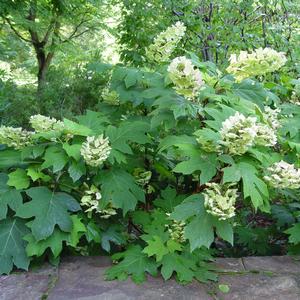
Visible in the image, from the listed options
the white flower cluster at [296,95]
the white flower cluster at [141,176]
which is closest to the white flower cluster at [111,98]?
the white flower cluster at [141,176]

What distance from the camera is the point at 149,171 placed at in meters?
2.62

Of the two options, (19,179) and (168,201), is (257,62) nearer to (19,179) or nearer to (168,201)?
(168,201)

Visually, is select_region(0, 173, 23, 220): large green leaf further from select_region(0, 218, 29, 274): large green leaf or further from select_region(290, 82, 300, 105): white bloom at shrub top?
select_region(290, 82, 300, 105): white bloom at shrub top

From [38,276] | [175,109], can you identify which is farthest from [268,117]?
[38,276]

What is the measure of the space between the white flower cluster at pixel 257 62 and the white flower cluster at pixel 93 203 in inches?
41.2

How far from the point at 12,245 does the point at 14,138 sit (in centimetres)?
65

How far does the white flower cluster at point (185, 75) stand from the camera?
1.97 meters

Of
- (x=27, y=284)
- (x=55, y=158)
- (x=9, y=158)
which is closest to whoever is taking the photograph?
(x=27, y=284)

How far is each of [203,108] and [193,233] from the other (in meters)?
0.62

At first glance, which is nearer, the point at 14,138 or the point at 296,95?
the point at 14,138

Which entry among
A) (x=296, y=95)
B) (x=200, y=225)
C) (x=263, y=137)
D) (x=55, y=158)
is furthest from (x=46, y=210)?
(x=296, y=95)

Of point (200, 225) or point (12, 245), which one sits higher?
point (200, 225)

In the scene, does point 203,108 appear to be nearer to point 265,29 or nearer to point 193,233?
point 193,233

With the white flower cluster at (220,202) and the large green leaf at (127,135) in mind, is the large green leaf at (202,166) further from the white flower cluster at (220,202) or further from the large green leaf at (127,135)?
the large green leaf at (127,135)
